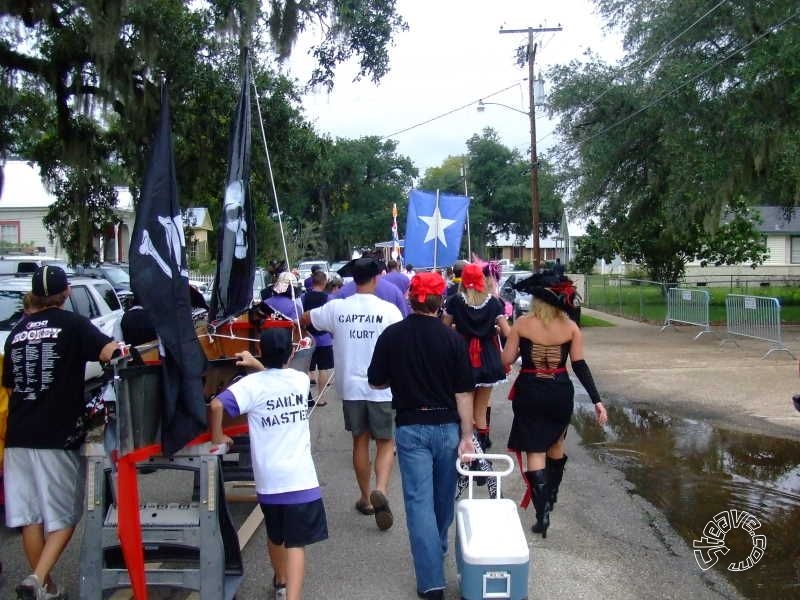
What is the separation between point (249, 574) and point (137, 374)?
1.85 m

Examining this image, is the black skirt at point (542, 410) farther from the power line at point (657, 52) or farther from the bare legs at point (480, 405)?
the power line at point (657, 52)

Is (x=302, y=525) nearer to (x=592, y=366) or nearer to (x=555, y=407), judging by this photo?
(x=555, y=407)

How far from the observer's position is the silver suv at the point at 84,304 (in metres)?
9.72

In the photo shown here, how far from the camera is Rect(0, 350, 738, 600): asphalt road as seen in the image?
4.98 meters

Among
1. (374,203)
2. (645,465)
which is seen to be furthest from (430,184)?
(645,465)

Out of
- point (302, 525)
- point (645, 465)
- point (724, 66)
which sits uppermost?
point (724, 66)

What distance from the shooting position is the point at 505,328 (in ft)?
23.8

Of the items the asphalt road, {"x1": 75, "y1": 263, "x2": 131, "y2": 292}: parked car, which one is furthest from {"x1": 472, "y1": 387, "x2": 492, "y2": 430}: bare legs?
{"x1": 75, "y1": 263, "x2": 131, "y2": 292}: parked car

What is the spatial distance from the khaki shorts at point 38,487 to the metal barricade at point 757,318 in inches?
528

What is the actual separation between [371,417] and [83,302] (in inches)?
266

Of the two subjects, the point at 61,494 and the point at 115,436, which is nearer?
the point at 115,436

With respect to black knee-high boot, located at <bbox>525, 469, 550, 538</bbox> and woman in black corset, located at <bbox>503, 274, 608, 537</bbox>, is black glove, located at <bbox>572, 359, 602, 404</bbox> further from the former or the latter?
black knee-high boot, located at <bbox>525, 469, 550, 538</bbox>

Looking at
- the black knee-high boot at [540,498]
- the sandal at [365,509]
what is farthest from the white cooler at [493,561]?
the sandal at [365,509]

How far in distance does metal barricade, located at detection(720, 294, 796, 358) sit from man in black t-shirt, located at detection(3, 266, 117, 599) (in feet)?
43.8
